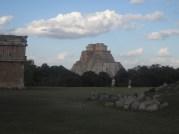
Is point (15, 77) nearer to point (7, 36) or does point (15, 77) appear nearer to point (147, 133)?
point (7, 36)

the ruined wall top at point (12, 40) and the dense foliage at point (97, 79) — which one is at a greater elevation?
the ruined wall top at point (12, 40)

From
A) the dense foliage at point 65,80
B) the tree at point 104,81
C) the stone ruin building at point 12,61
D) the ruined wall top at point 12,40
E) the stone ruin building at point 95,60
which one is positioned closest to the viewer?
the stone ruin building at point 12,61

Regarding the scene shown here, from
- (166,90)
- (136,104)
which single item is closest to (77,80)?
(166,90)

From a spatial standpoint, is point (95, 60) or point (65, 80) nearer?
point (65, 80)

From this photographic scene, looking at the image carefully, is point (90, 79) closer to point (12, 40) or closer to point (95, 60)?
point (12, 40)

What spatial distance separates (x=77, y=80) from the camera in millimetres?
72000

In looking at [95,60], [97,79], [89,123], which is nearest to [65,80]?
[97,79]

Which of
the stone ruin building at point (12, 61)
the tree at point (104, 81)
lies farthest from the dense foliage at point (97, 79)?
the stone ruin building at point (12, 61)

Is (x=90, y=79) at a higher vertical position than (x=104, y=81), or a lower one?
higher

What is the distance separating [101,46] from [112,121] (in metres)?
128

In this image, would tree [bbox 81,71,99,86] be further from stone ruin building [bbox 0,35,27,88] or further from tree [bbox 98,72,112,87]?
stone ruin building [bbox 0,35,27,88]

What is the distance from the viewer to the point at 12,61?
54500 millimetres

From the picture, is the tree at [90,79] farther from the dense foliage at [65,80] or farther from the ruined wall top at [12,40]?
the ruined wall top at [12,40]

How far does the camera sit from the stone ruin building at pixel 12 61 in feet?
178
